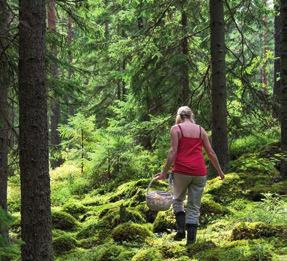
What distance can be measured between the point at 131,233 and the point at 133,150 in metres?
7.22

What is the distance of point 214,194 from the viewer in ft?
33.2

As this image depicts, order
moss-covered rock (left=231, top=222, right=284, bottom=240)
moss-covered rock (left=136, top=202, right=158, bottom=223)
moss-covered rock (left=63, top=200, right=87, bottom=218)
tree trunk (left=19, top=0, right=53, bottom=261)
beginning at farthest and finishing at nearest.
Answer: moss-covered rock (left=63, top=200, right=87, bottom=218), moss-covered rock (left=136, top=202, right=158, bottom=223), moss-covered rock (left=231, top=222, right=284, bottom=240), tree trunk (left=19, top=0, right=53, bottom=261)

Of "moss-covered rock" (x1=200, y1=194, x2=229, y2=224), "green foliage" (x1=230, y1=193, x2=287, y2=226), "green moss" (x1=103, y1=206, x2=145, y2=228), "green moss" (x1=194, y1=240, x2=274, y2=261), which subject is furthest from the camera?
"green moss" (x1=103, y1=206, x2=145, y2=228)

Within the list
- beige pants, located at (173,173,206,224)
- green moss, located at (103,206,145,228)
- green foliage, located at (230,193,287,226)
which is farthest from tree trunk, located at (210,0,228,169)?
beige pants, located at (173,173,206,224)

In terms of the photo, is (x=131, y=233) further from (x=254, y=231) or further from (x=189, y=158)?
(x=254, y=231)

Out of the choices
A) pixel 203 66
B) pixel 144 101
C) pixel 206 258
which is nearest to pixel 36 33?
pixel 206 258

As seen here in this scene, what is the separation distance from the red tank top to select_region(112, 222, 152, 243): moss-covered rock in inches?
62.5

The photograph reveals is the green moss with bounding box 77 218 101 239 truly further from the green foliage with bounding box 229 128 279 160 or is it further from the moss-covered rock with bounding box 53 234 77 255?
the green foliage with bounding box 229 128 279 160

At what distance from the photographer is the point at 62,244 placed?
838 centimetres

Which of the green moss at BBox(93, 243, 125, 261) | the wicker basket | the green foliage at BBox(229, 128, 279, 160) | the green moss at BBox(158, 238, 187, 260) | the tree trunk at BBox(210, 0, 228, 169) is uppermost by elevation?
the tree trunk at BBox(210, 0, 228, 169)

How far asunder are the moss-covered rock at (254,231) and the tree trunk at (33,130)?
8.91 ft

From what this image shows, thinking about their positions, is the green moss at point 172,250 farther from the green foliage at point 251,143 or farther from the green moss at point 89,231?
the green foliage at point 251,143

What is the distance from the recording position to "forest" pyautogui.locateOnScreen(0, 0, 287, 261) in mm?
6102

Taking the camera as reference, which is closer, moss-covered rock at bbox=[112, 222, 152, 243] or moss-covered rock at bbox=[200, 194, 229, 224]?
moss-covered rock at bbox=[112, 222, 152, 243]
